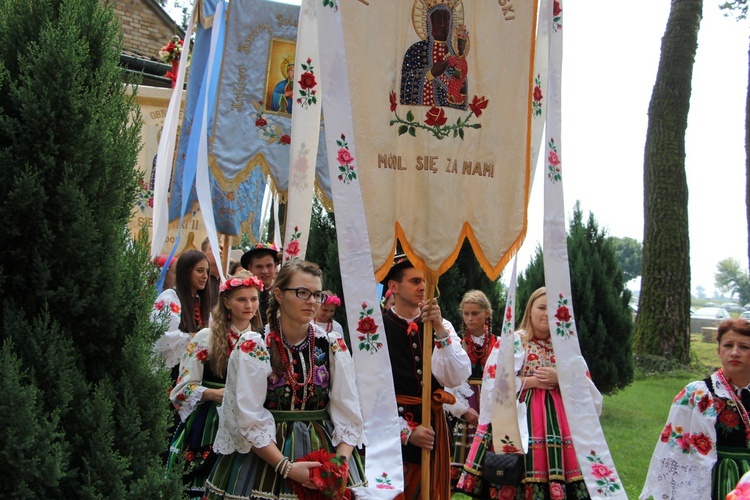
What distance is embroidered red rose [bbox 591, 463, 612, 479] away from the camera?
361cm

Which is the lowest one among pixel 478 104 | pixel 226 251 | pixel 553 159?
pixel 226 251

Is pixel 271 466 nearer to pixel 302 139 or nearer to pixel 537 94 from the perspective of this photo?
pixel 302 139

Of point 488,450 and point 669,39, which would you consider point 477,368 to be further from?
point 669,39

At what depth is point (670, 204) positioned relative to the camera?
1297 cm

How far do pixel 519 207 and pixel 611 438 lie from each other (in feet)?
19.0

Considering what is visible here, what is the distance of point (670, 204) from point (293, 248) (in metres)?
10.6

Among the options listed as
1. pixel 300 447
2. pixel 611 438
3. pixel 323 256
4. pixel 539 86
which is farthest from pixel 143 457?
pixel 611 438

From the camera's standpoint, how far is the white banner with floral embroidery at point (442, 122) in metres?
3.83

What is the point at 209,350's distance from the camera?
4.34m

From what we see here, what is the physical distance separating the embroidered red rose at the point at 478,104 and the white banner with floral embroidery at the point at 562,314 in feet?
1.11

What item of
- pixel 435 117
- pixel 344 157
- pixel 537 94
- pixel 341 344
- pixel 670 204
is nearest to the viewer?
pixel 344 157

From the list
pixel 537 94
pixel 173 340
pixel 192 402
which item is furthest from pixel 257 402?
pixel 537 94

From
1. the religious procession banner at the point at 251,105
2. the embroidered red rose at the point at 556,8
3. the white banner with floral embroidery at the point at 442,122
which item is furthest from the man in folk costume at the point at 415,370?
the religious procession banner at the point at 251,105

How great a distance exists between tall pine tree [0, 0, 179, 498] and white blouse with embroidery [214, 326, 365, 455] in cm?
88
